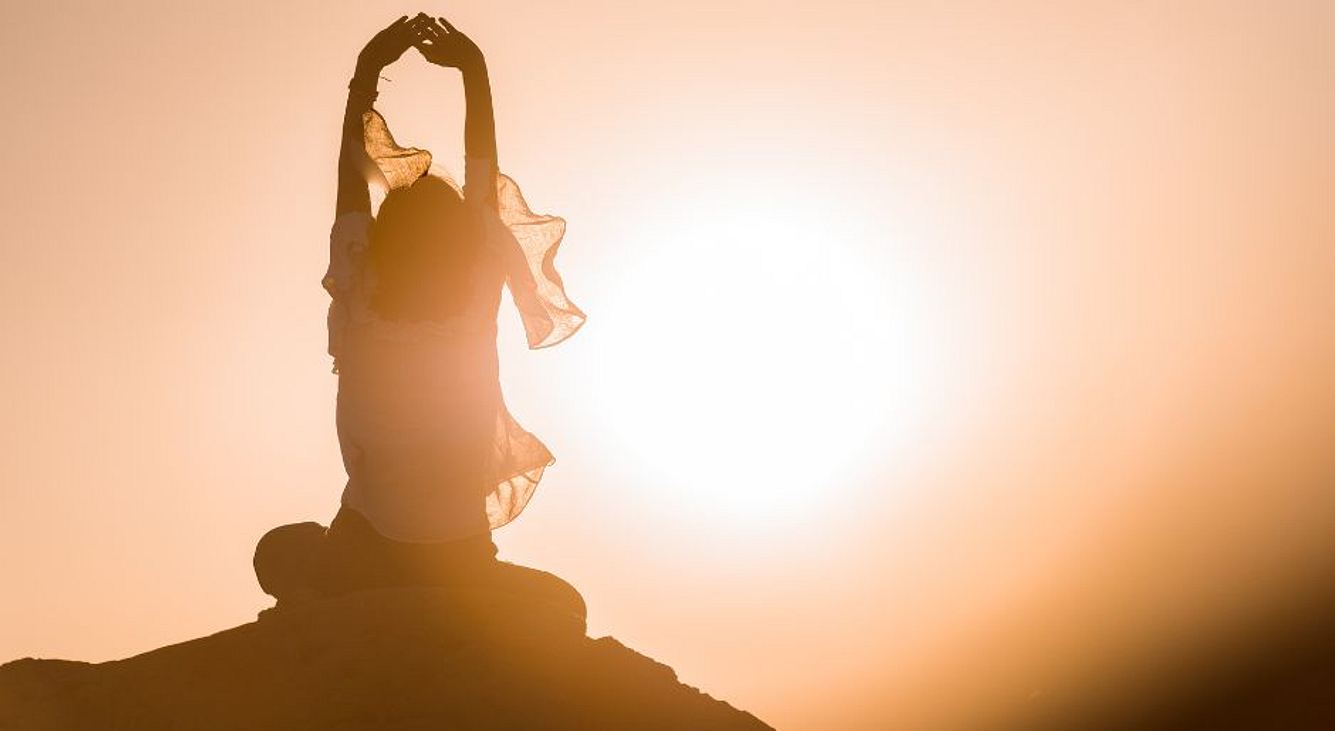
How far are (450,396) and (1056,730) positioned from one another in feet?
124

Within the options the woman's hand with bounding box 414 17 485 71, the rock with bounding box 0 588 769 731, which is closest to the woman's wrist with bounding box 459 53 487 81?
the woman's hand with bounding box 414 17 485 71

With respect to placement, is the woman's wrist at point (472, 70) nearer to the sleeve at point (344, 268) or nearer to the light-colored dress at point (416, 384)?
the light-colored dress at point (416, 384)

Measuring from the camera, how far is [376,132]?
1162 cm

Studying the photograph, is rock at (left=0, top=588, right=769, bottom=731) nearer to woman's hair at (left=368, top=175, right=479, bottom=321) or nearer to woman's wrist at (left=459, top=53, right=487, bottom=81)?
woman's hair at (left=368, top=175, right=479, bottom=321)

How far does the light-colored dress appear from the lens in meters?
11.3

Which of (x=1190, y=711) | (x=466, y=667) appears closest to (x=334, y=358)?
(x=466, y=667)

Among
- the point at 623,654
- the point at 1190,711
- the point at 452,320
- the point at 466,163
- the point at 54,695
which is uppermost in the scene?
the point at 1190,711

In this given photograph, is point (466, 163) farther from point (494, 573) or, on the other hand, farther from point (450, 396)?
point (494, 573)

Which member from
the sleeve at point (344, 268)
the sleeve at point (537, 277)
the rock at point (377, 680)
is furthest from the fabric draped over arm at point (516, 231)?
the rock at point (377, 680)

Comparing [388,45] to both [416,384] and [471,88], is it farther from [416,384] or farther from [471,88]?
[416,384]

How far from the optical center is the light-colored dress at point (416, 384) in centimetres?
1127

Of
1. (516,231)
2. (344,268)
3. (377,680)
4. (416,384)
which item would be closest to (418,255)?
(344,268)

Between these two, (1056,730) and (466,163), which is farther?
(1056,730)

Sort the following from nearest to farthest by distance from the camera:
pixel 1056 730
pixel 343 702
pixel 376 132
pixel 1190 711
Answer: pixel 343 702 < pixel 376 132 < pixel 1190 711 < pixel 1056 730
